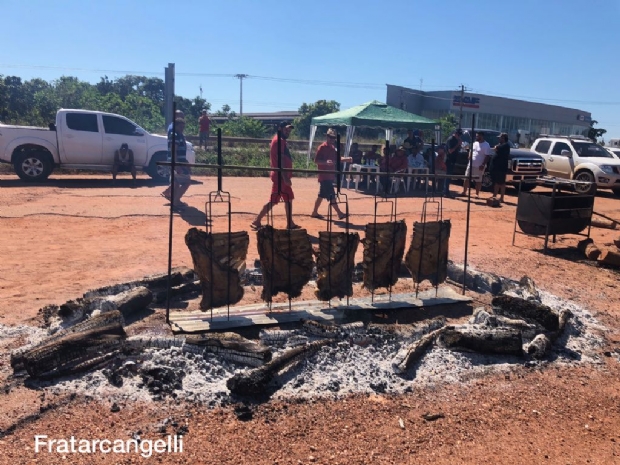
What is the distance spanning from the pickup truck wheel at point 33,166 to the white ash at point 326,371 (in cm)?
1235

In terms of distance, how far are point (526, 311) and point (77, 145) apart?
1458 centimetres

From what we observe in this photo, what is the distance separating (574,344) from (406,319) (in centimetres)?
172

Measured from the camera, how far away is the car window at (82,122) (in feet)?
53.9

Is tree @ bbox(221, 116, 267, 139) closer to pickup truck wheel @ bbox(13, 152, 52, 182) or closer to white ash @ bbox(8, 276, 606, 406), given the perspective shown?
pickup truck wheel @ bbox(13, 152, 52, 182)

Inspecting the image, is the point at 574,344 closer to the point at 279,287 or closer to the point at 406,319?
the point at 406,319

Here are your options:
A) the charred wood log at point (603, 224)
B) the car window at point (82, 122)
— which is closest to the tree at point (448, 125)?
the charred wood log at point (603, 224)

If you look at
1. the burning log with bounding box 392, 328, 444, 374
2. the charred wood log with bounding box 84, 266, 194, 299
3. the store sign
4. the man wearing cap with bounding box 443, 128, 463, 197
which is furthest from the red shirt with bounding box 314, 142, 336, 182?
the store sign

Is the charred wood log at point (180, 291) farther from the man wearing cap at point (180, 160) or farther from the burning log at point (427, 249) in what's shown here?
the man wearing cap at point (180, 160)

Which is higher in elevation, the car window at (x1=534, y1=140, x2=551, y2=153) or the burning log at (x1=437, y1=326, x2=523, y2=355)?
the car window at (x1=534, y1=140, x2=551, y2=153)

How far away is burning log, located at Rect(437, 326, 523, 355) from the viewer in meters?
5.16

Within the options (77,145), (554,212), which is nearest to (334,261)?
(554,212)

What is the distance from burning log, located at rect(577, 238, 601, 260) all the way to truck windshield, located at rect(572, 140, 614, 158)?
458 inches

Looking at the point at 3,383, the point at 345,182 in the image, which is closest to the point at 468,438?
the point at 3,383

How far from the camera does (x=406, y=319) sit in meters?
6.02
